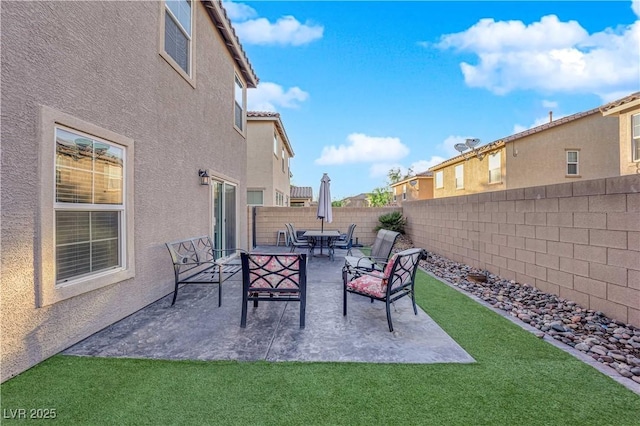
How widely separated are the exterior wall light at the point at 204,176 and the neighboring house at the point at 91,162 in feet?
0.31

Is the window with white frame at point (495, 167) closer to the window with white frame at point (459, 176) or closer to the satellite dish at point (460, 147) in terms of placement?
the satellite dish at point (460, 147)

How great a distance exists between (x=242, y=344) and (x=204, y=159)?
5177 millimetres

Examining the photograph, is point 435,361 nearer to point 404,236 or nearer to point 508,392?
point 508,392

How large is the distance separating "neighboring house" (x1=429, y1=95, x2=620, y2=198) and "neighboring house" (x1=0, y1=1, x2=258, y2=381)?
15943 millimetres

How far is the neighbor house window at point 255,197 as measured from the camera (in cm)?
1597

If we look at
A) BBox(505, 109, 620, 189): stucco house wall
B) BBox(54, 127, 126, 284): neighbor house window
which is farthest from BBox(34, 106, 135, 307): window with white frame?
BBox(505, 109, 620, 189): stucco house wall

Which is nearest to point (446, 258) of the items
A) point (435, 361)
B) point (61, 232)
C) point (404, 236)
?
point (404, 236)

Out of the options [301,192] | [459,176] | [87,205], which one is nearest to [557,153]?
[459,176]

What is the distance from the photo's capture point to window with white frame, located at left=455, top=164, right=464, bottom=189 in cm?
2078

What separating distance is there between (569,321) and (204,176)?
7.35 m

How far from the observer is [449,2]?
37.3 feet

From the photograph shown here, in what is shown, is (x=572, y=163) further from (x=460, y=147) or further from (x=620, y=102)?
(x=460, y=147)

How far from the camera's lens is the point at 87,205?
149 inches

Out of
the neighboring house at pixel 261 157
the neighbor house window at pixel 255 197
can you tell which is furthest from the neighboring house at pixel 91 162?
the neighbor house window at pixel 255 197
